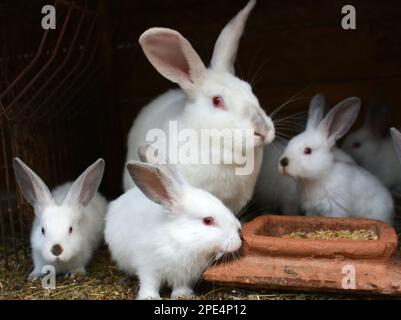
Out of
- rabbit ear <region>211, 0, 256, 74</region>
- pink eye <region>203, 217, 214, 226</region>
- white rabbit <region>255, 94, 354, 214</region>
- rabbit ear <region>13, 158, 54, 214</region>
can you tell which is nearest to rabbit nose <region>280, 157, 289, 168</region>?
white rabbit <region>255, 94, 354, 214</region>

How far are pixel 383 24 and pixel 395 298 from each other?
241 cm

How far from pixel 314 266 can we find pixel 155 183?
0.89 metres

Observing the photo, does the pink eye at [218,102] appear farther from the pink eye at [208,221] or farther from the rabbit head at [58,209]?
the rabbit head at [58,209]

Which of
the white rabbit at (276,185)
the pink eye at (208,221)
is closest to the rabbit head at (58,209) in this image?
the pink eye at (208,221)

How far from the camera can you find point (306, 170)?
3723mm

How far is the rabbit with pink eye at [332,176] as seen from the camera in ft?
12.2

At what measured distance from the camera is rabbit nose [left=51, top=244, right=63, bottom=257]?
10.5 ft

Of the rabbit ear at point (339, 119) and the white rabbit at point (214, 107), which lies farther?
the rabbit ear at point (339, 119)

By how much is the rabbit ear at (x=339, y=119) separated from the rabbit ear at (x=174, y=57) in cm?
96

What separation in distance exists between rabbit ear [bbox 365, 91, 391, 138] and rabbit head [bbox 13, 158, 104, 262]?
87.9 inches

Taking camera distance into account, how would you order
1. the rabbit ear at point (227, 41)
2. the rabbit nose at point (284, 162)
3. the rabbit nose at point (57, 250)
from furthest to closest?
the rabbit nose at point (284, 162) < the rabbit ear at point (227, 41) < the rabbit nose at point (57, 250)

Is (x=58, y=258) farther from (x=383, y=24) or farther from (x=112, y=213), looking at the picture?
(x=383, y=24)

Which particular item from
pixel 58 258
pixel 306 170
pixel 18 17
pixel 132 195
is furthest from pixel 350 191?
pixel 18 17

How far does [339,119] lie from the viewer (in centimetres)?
382
